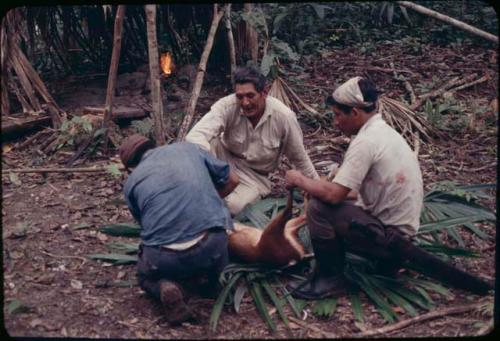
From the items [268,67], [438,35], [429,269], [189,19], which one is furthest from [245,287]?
[438,35]

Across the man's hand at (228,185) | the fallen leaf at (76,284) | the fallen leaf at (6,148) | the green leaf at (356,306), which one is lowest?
the fallen leaf at (76,284)

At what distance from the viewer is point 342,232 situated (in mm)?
3961

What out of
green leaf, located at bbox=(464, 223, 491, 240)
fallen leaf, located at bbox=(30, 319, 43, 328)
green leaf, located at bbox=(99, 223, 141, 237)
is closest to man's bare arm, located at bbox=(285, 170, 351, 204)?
green leaf, located at bbox=(464, 223, 491, 240)

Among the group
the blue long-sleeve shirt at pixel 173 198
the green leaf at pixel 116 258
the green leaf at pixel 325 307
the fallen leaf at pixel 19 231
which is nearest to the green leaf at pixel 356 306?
the green leaf at pixel 325 307

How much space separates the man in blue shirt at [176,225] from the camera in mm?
3779

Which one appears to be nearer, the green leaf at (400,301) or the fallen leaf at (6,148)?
the green leaf at (400,301)

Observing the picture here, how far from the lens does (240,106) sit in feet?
17.5

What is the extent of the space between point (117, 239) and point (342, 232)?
6.68 feet

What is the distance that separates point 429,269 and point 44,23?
19.2 feet

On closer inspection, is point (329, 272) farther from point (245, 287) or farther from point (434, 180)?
point (434, 180)

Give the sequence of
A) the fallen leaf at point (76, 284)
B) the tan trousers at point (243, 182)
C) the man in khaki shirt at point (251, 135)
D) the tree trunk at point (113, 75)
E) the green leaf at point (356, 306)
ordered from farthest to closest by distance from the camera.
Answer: the tree trunk at point (113, 75)
the tan trousers at point (243, 182)
the man in khaki shirt at point (251, 135)
the fallen leaf at point (76, 284)
the green leaf at point (356, 306)

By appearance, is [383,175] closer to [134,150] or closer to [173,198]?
[173,198]

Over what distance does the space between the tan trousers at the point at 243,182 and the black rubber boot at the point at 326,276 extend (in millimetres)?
1399

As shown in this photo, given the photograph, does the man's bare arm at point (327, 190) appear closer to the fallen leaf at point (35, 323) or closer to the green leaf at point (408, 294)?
the green leaf at point (408, 294)
